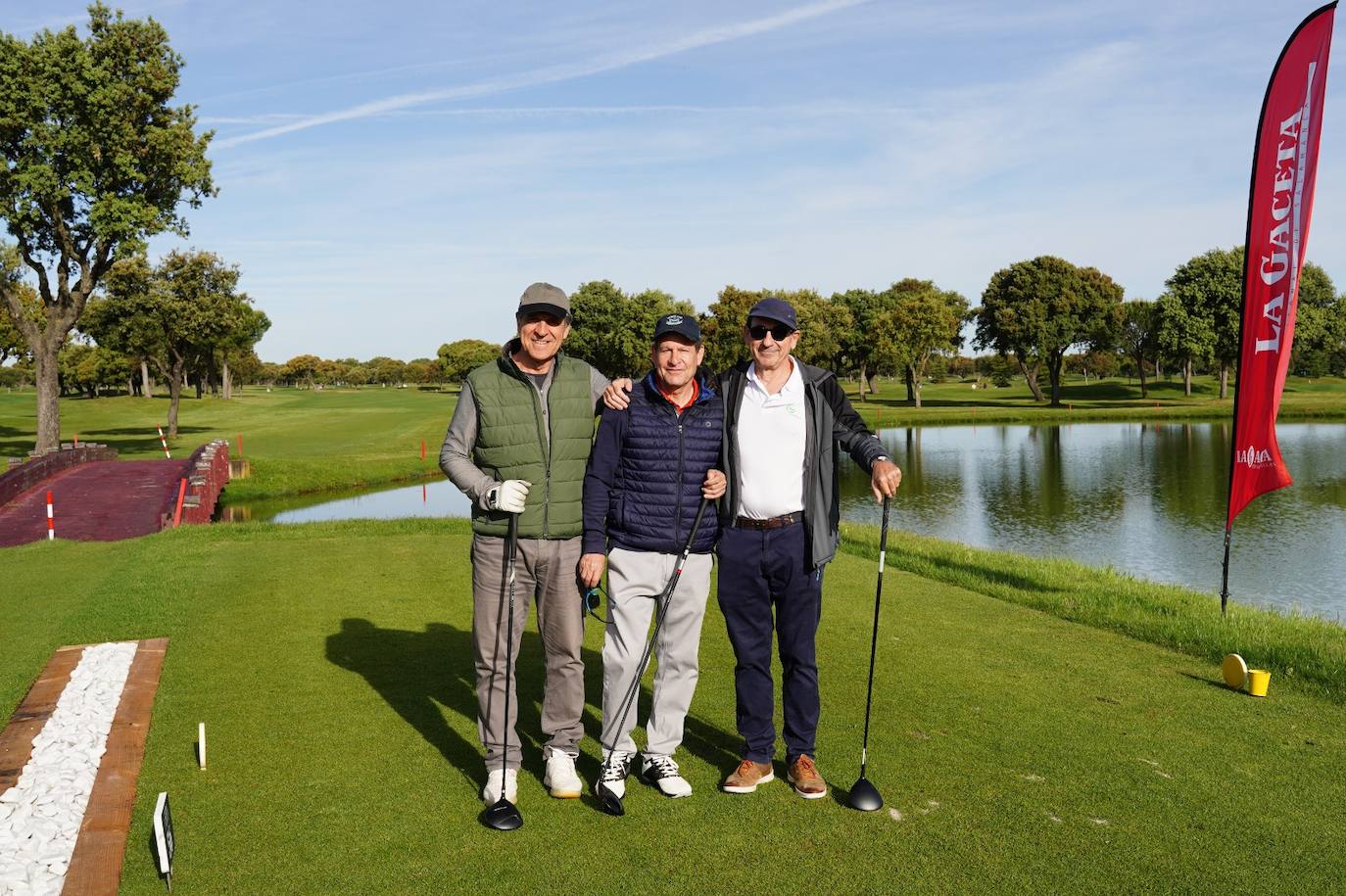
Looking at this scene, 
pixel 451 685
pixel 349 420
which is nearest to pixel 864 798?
pixel 451 685

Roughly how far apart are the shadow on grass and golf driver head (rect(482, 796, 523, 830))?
54 cm

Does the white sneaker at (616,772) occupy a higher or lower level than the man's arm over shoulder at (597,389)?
lower

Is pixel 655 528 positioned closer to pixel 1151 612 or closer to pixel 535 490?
pixel 535 490

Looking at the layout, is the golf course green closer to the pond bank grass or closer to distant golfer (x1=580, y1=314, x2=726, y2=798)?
the pond bank grass

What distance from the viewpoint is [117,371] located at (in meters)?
90.5

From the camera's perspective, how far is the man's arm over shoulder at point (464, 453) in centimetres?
481

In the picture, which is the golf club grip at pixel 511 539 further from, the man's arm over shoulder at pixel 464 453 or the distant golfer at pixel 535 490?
the man's arm over shoulder at pixel 464 453

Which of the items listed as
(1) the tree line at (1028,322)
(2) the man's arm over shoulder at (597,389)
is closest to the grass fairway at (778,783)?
(2) the man's arm over shoulder at (597,389)

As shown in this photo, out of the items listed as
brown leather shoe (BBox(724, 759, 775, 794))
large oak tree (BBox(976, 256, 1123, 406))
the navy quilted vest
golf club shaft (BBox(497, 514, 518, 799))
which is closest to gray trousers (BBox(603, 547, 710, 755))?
the navy quilted vest

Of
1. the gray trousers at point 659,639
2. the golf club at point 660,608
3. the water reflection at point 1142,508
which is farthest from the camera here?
the water reflection at point 1142,508

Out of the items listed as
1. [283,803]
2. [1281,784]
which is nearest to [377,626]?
[283,803]

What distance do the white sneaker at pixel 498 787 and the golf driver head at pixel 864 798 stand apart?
5.14 ft

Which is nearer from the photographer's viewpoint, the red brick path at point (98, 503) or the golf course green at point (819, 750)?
the golf course green at point (819, 750)

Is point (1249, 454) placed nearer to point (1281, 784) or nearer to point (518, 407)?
point (1281, 784)
